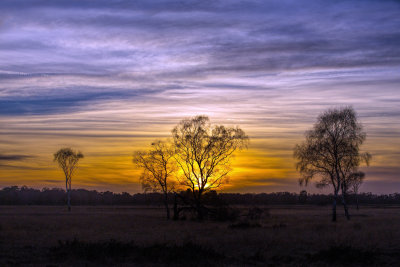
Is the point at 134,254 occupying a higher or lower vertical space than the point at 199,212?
lower

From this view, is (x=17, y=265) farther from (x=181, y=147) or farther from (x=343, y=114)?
(x=343, y=114)

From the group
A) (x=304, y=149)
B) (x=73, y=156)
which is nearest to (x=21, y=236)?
(x=304, y=149)

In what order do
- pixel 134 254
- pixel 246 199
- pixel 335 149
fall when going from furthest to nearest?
pixel 246 199, pixel 335 149, pixel 134 254

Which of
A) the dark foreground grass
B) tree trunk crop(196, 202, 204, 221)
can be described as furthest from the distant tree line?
the dark foreground grass

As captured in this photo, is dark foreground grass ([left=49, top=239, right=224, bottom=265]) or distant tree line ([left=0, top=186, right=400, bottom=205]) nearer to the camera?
dark foreground grass ([left=49, top=239, right=224, bottom=265])

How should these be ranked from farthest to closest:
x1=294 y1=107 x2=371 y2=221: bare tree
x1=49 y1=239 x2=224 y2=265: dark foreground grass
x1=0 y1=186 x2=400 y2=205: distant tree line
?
1. x1=0 y1=186 x2=400 y2=205: distant tree line
2. x1=294 y1=107 x2=371 y2=221: bare tree
3. x1=49 y1=239 x2=224 y2=265: dark foreground grass

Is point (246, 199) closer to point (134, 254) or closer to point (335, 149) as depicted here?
point (335, 149)

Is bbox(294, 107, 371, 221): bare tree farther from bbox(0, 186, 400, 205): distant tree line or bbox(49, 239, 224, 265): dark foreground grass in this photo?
bbox(0, 186, 400, 205): distant tree line

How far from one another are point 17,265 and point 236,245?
454 inches

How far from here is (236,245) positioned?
23.9m

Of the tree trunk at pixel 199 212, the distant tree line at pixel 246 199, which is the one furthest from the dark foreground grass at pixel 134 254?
the distant tree line at pixel 246 199

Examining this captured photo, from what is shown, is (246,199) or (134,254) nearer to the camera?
(134,254)

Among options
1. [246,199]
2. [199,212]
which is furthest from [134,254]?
[246,199]

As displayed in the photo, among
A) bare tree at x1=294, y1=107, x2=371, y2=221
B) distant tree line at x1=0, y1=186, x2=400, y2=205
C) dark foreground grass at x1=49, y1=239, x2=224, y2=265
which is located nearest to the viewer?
dark foreground grass at x1=49, y1=239, x2=224, y2=265
